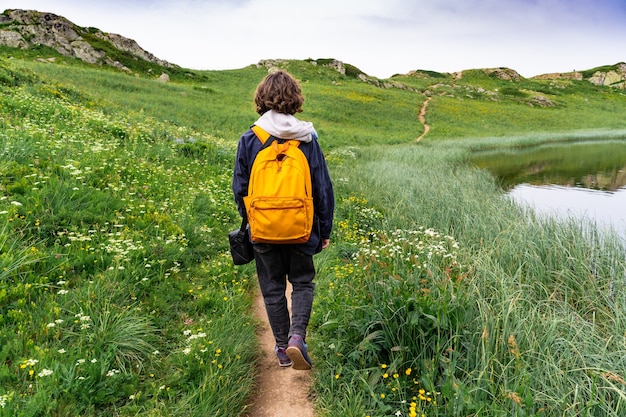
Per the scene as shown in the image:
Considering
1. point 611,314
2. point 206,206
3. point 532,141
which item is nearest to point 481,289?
point 611,314

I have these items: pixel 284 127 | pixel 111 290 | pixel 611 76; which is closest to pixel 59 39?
pixel 111 290

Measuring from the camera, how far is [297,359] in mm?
3658

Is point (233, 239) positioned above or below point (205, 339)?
above

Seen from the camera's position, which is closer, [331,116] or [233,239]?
[233,239]

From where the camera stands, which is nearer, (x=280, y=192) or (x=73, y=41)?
(x=280, y=192)

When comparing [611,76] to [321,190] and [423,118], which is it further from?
[321,190]

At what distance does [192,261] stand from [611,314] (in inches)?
220

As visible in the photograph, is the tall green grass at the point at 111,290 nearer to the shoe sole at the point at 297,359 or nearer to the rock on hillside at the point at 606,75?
the shoe sole at the point at 297,359

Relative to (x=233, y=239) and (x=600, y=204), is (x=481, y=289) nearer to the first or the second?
(x=233, y=239)

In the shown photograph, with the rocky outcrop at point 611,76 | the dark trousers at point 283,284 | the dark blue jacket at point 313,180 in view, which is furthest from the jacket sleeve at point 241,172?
the rocky outcrop at point 611,76

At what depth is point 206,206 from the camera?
797 centimetres

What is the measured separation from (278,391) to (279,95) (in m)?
2.75

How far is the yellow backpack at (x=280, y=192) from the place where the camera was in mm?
3281

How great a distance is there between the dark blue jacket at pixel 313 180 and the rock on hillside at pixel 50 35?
152 feet
